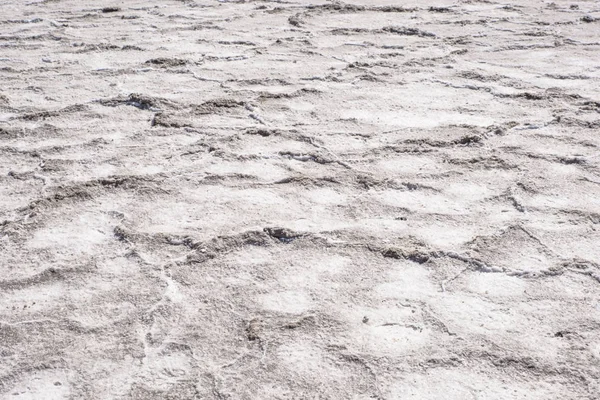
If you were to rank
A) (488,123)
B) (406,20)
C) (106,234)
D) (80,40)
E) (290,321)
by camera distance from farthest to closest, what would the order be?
(406,20), (80,40), (488,123), (106,234), (290,321)

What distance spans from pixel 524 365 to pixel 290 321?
475 mm

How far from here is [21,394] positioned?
152 cm

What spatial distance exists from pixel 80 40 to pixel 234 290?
230 cm

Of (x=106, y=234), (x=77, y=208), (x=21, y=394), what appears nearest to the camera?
(x=21, y=394)

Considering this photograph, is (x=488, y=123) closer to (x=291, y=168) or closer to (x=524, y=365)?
(x=291, y=168)

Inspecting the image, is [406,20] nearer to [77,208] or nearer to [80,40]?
[80,40]

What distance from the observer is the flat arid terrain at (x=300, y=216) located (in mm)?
1613

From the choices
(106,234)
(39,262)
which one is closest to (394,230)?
(106,234)

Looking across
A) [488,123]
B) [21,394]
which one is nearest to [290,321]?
[21,394]

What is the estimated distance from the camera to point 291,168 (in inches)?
97.1

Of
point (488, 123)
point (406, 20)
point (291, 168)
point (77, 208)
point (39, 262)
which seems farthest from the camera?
point (406, 20)

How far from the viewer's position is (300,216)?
2.18 metres

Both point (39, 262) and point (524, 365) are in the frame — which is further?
point (39, 262)

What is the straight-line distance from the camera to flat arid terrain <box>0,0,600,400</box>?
63.5 inches
